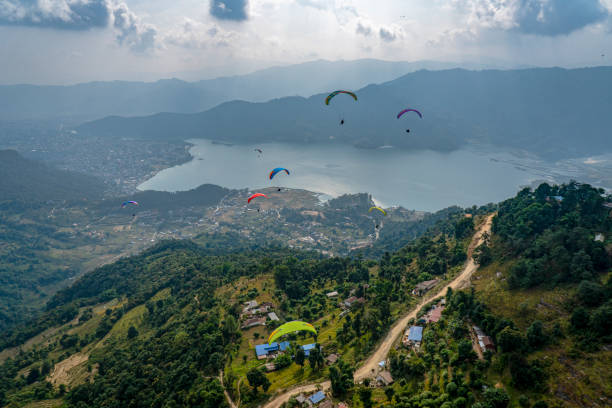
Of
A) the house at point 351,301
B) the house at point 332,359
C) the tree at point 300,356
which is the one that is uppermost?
the tree at point 300,356

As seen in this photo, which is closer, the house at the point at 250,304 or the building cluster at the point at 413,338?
the building cluster at the point at 413,338

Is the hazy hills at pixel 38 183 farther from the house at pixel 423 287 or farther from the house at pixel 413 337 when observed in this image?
the house at pixel 413 337

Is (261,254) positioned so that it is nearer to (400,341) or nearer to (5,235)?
(400,341)

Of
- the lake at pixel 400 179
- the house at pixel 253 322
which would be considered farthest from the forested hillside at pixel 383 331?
the lake at pixel 400 179

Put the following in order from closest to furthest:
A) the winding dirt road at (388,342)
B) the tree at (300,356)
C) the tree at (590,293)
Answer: the tree at (590,293), the winding dirt road at (388,342), the tree at (300,356)

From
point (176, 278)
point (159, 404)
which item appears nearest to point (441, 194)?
point (176, 278)

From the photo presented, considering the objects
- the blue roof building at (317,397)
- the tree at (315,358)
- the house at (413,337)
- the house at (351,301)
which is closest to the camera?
the blue roof building at (317,397)

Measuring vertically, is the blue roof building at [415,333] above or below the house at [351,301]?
above

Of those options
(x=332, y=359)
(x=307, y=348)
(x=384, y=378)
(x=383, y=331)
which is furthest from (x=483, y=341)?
(x=307, y=348)

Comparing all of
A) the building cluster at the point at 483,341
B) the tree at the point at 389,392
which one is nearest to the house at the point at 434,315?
the building cluster at the point at 483,341
